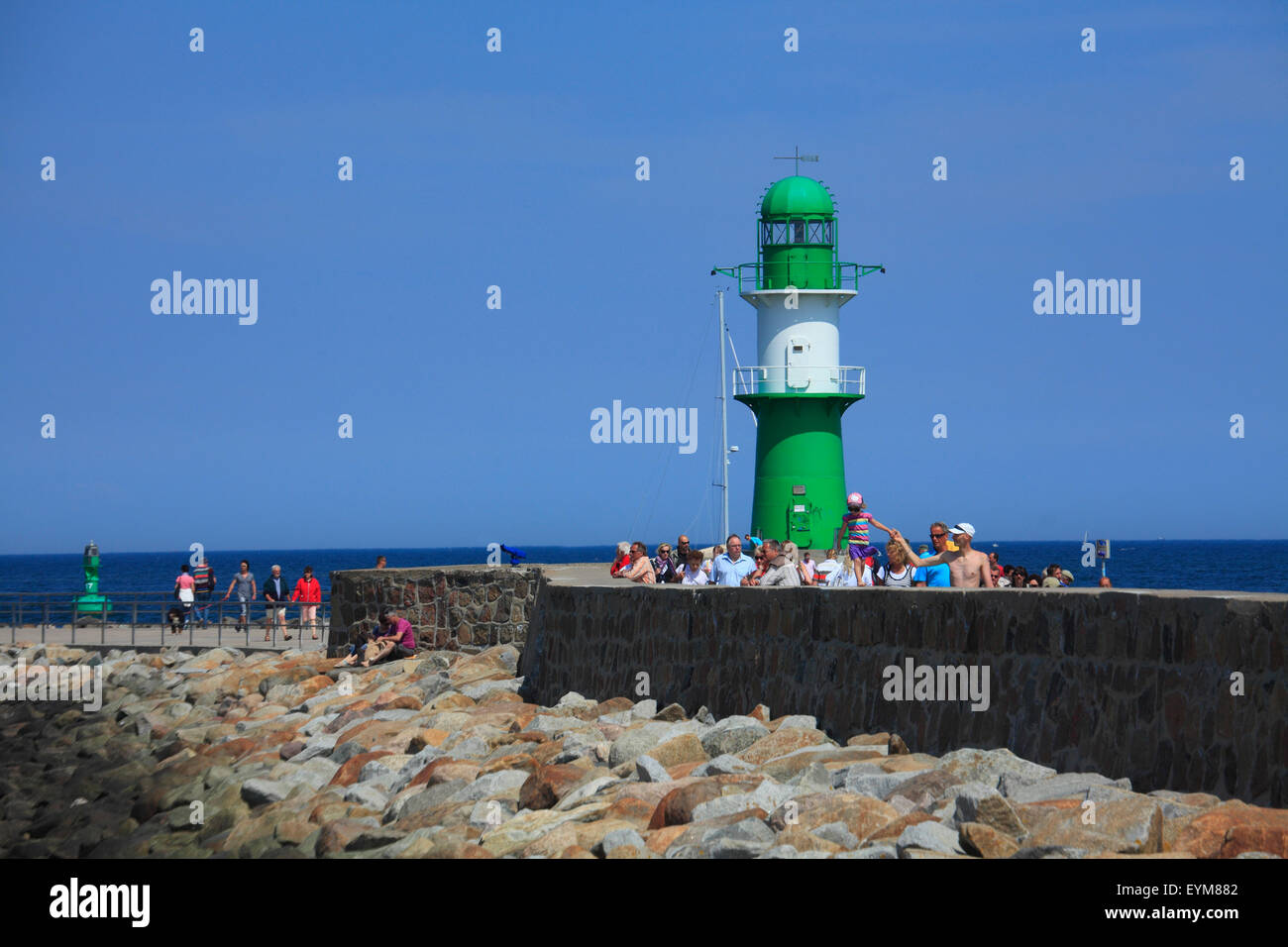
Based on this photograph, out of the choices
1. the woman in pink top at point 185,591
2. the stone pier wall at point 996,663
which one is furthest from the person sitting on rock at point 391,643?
the woman in pink top at point 185,591

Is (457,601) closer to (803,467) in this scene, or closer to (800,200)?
(803,467)

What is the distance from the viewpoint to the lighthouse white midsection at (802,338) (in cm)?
2453

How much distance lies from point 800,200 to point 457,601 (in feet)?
30.5

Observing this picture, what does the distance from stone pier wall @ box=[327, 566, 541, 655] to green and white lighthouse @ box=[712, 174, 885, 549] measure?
253 inches

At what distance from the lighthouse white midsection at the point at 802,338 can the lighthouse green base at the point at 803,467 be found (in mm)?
248

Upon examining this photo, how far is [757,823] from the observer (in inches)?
316

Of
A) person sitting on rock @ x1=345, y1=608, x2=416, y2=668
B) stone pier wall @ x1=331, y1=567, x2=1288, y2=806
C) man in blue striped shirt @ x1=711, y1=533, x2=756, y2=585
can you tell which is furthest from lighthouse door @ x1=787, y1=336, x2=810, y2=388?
man in blue striped shirt @ x1=711, y1=533, x2=756, y2=585

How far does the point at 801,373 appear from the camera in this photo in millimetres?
24578

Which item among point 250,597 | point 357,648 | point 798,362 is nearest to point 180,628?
point 250,597

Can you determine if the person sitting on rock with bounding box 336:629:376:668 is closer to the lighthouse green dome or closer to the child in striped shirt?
the child in striped shirt

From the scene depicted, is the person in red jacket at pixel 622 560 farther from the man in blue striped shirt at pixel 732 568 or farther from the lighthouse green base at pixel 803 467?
the lighthouse green base at pixel 803 467
